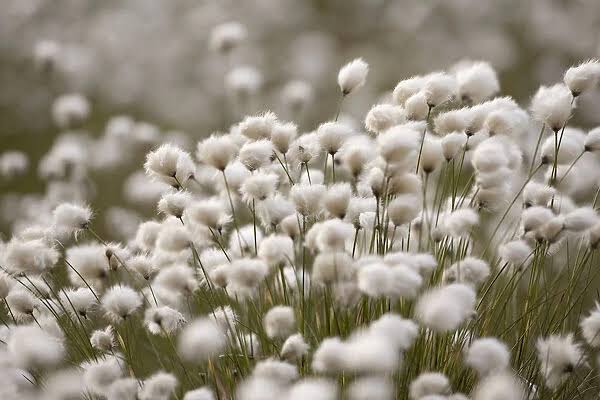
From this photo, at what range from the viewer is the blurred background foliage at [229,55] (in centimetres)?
408

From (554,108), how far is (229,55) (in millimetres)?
2580

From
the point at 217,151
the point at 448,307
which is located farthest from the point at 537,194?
the point at 217,151

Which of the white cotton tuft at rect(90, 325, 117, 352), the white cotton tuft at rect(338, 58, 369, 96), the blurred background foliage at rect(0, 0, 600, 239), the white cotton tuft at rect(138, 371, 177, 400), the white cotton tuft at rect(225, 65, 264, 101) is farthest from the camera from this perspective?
the blurred background foliage at rect(0, 0, 600, 239)

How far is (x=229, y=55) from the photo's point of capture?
3.82 meters

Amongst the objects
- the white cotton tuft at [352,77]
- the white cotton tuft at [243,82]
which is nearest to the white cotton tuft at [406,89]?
the white cotton tuft at [352,77]

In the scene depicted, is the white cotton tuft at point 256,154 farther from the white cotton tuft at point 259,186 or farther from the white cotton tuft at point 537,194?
the white cotton tuft at point 537,194

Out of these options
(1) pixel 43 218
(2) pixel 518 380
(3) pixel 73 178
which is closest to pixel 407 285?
(2) pixel 518 380

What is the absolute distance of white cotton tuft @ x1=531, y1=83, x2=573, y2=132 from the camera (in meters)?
1.43

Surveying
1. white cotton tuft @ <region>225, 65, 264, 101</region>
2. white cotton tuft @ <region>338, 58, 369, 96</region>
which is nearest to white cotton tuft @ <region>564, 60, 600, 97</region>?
white cotton tuft @ <region>338, 58, 369, 96</region>

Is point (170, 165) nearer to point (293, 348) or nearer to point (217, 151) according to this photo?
point (217, 151)

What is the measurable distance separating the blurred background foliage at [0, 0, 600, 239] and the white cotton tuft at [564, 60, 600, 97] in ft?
7.11

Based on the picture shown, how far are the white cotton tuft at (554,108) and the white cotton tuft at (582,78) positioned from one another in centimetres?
2

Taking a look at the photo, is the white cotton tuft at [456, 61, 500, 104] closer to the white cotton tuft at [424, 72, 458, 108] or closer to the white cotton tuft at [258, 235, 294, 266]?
the white cotton tuft at [424, 72, 458, 108]

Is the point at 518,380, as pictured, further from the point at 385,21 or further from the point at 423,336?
the point at 385,21
